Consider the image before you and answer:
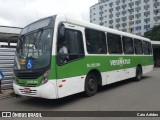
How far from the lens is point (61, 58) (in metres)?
7.13

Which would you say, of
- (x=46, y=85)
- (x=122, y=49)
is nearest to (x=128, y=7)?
(x=122, y=49)

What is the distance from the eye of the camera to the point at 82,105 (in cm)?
729

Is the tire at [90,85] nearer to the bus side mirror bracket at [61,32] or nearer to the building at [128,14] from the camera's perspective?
the bus side mirror bracket at [61,32]

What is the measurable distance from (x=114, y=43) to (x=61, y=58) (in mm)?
4392

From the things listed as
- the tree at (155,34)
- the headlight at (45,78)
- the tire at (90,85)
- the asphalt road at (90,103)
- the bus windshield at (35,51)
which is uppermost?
the tree at (155,34)

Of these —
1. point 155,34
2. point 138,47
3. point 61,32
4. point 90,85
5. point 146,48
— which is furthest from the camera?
point 155,34

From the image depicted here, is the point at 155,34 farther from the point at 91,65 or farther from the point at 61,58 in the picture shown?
the point at 61,58

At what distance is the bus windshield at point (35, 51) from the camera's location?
273 inches

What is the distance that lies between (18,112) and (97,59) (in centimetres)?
406

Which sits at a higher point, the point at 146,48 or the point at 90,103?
the point at 146,48

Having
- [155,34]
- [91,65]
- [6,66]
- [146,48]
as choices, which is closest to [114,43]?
[91,65]

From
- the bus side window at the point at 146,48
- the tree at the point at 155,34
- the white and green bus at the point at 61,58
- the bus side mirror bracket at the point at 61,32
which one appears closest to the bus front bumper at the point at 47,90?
the white and green bus at the point at 61,58

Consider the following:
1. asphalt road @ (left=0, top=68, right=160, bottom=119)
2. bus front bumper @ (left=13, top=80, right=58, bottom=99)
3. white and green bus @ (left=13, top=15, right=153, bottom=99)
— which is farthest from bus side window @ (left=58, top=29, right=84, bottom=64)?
asphalt road @ (left=0, top=68, right=160, bottom=119)

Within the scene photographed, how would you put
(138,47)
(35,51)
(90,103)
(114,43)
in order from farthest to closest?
1. (138,47)
2. (114,43)
3. (90,103)
4. (35,51)
